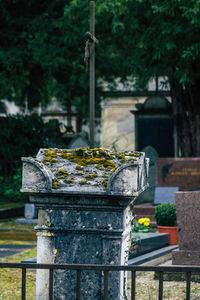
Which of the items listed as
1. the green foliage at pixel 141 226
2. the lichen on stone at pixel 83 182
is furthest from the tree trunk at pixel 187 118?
the lichen on stone at pixel 83 182

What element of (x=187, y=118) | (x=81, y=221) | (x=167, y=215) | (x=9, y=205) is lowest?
(x=81, y=221)

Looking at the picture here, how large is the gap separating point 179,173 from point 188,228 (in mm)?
7368

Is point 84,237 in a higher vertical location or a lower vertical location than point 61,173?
lower

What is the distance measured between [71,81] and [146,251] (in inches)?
488

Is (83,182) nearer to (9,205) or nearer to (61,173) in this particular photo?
(61,173)

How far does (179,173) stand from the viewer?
51.1 ft

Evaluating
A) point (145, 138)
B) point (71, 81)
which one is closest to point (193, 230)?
point (145, 138)

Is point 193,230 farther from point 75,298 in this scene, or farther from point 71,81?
point 71,81

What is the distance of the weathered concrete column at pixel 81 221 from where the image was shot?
4.37 metres

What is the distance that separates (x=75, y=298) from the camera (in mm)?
4457

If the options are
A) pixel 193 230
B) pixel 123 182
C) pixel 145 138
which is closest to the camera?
pixel 123 182

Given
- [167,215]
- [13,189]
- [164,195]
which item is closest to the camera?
[167,215]

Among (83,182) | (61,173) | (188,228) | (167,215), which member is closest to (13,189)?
(167,215)

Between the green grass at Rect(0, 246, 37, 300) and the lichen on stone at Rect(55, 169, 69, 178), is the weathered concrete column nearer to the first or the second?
the lichen on stone at Rect(55, 169, 69, 178)
